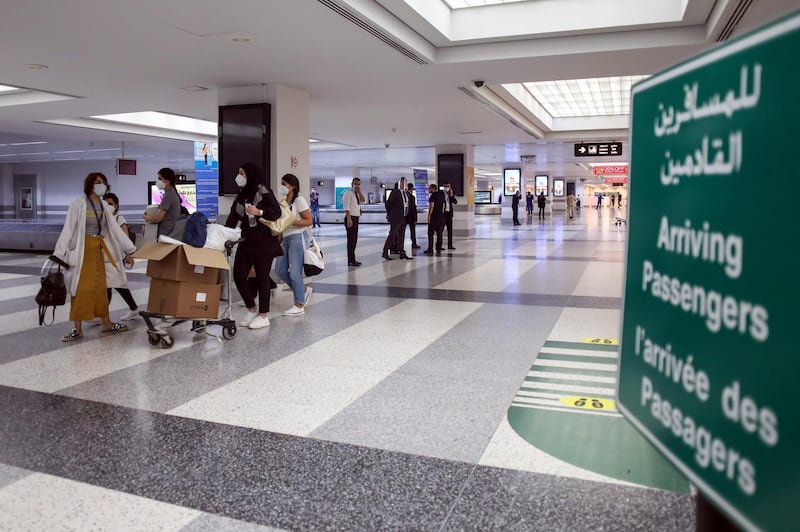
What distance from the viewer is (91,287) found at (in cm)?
659

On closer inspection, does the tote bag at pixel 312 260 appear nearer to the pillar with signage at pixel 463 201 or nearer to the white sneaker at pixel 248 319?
the white sneaker at pixel 248 319

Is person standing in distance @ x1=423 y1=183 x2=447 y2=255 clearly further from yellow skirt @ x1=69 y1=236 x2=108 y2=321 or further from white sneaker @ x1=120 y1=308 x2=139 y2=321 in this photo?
yellow skirt @ x1=69 y1=236 x2=108 y2=321

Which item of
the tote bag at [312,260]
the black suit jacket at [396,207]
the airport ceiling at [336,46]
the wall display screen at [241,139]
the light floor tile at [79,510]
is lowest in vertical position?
the light floor tile at [79,510]

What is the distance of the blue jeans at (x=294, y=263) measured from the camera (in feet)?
25.5

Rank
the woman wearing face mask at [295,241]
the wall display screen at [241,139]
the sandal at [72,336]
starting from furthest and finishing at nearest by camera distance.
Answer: the wall display screen at [241,139]
the woman wearing face mask at [295,241]
the sandal at [72,336]

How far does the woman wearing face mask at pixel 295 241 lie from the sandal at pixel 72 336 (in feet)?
7.88

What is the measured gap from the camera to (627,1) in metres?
8.58

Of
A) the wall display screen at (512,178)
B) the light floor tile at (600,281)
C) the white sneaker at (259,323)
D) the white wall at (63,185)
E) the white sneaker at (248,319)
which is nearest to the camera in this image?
the white sneaker at (259,323)

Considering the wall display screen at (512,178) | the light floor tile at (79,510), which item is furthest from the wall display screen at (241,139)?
the wall display screen at (512,178)

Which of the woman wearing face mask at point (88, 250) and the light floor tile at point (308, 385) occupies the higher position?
the woman wearing face mask at point (88, 250)

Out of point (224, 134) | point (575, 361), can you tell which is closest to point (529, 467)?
point (575, 361)

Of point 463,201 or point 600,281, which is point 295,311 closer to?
point 600,281

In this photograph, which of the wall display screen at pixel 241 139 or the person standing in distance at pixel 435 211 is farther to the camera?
the person standing in distance at pixel 435 211

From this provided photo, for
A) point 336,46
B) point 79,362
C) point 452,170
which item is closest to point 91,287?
point 79,362
